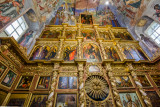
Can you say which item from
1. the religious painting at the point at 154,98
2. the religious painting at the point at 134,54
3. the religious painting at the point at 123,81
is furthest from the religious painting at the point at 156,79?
the religious painting at the point at 123,81

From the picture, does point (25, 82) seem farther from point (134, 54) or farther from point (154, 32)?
point (154, 32)

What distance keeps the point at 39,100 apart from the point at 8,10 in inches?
219

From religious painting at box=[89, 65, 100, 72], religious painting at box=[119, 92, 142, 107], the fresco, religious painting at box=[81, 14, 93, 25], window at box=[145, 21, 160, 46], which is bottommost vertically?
religious painting at box=[119, 92, 142, 107]

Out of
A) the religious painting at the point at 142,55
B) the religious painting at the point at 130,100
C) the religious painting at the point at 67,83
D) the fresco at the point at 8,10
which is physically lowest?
the religious painting at the point at 130,100

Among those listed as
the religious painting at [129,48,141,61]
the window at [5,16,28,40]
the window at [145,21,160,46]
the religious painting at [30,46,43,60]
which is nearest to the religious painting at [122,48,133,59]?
the religious painting at [129,48,141,61]

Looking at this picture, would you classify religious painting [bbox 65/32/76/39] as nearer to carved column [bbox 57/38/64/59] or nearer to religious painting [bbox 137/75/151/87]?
carved column [bbox 57/38/64/59]

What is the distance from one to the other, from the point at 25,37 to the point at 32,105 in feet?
19.7

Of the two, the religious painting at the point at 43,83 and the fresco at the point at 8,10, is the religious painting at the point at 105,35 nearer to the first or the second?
the religious painting at the point at 43,83

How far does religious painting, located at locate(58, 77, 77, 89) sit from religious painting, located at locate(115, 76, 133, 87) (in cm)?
281

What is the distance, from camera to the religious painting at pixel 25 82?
16.5ft

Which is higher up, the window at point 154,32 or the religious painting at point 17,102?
the window at point 154,32

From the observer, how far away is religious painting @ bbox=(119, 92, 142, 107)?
4745mm

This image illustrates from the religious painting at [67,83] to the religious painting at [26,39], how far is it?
459 cm

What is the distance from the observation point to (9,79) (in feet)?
14.9
